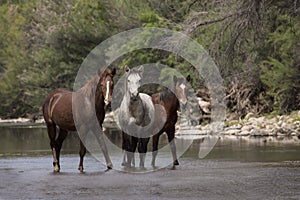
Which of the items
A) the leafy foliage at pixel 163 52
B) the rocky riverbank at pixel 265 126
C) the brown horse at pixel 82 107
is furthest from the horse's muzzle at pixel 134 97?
the rocky riverbank at pixel 265 126

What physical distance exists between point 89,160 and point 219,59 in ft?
21.5

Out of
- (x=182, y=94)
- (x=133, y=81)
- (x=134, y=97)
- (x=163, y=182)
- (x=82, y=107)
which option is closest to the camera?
(x=163, y=182)

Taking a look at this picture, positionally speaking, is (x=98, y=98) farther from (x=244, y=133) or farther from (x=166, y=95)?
(x=244, y=133)

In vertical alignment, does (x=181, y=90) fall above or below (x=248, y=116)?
below

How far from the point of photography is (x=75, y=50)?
58.4 meters

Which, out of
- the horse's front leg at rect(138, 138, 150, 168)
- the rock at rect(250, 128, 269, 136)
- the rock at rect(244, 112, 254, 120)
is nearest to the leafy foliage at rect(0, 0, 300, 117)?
the rock at rect(244, 112, 254, 120)

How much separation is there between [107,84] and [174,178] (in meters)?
2.26

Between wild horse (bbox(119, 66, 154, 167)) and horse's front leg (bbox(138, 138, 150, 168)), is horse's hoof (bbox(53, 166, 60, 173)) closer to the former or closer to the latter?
wild horse (bbox(119, 66, 154, 167))

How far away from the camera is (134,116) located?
682 inches

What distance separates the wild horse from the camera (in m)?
16.7

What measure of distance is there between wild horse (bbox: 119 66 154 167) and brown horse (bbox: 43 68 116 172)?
0.47 m

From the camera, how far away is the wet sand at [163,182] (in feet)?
42.0

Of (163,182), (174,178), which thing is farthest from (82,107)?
(163,182)

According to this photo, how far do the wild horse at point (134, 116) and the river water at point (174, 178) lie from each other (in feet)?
2.72
